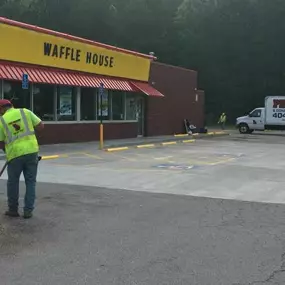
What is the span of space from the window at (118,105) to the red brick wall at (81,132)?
48 centimetres

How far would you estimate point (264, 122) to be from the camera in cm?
3869

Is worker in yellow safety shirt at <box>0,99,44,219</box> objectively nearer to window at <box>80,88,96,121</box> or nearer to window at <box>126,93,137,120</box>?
window at <box>80,88,96,121</box>

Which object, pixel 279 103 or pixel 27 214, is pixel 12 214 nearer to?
pixel 27 214

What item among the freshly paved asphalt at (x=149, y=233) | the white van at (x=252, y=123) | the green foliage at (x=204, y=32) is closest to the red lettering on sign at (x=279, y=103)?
the white van at (x=252, y=123)

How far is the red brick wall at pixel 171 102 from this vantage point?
97.7ft

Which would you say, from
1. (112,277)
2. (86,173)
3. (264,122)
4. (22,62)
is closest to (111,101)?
(22,62)

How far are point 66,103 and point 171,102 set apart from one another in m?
9.66

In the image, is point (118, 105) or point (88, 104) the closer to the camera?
point (88, 104)

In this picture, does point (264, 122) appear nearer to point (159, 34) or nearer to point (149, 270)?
point (159, 34)

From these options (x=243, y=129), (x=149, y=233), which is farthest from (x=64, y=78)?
(x=243, y=129)

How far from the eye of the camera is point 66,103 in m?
23.3

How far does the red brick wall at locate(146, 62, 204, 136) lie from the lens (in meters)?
29.8

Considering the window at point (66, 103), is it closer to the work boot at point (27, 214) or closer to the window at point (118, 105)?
the window at point (118, 105)

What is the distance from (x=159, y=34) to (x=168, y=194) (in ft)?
137
